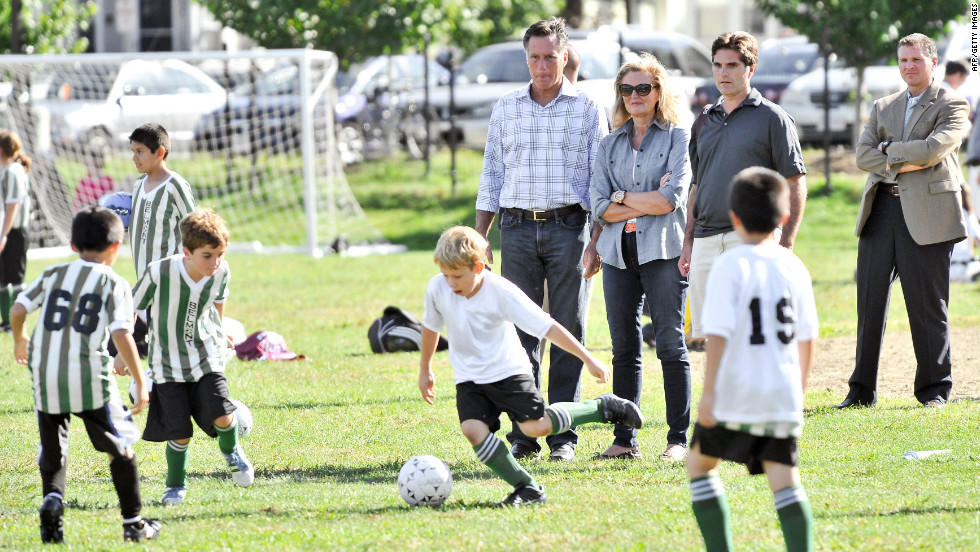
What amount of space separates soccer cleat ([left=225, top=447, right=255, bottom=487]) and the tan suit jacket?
155 inches

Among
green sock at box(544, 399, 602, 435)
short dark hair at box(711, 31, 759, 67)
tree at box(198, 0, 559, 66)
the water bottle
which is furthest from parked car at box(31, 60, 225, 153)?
the water bottle

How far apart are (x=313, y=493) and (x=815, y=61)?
58.5ft

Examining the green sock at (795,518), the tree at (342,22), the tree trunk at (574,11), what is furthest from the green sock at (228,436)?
the tree trunk at (574,11)

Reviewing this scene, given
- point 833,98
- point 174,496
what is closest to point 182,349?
point 174,496

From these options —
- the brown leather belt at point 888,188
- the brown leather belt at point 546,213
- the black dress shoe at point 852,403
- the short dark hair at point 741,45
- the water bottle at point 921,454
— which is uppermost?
the short dark hair at point 741,45

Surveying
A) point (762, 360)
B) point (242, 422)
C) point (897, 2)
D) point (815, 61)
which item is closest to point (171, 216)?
point (242, 422)

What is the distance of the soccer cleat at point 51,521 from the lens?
15.5ft

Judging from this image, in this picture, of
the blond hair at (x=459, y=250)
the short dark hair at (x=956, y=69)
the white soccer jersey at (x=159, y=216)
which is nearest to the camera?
the blond hair at (x=459, y=250)

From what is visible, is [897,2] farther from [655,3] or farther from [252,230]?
[655,3]

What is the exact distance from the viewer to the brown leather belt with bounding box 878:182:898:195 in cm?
721

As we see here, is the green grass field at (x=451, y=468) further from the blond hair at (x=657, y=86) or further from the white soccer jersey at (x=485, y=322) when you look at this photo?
the blond hair at (x=657, y=86)

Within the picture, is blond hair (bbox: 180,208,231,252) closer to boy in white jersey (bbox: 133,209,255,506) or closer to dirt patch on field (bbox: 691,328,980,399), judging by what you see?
boy in white jersey (bbox: 133,209,255,506)

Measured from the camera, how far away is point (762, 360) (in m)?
3.96

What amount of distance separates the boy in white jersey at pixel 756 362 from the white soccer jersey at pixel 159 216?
398 centimetres
